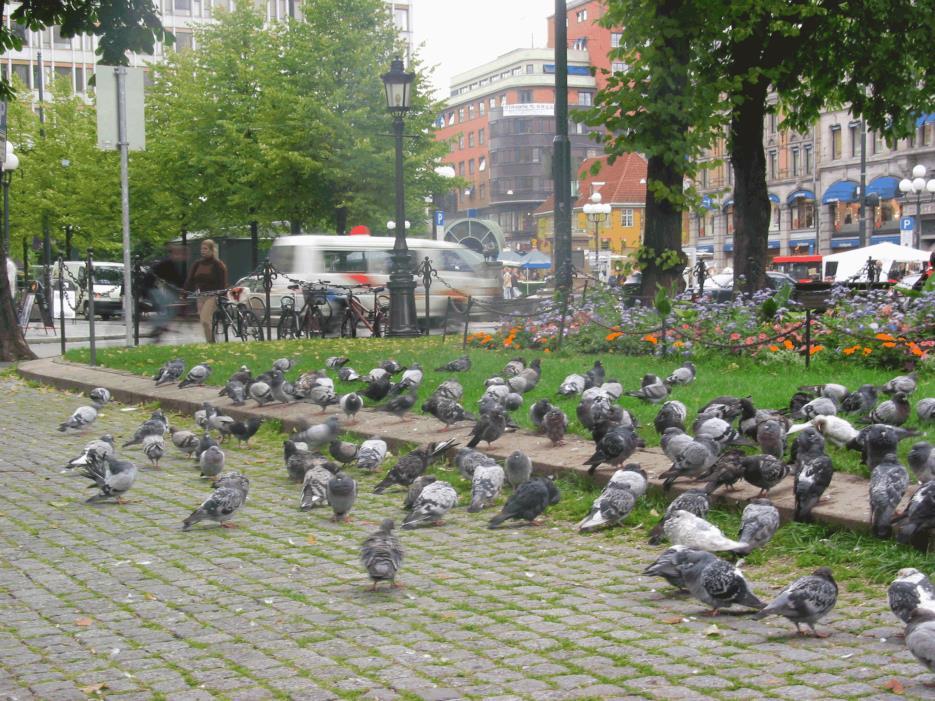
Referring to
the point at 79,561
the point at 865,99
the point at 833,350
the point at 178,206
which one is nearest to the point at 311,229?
the point at 178,206

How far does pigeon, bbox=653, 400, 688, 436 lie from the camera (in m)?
8.57

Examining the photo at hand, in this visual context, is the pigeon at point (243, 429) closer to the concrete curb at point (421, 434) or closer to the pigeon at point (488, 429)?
the concrete curb at point (421, 434)

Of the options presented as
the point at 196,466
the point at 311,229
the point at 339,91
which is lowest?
the point at 196,466

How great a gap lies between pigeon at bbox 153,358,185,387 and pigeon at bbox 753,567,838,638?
33.8 feet

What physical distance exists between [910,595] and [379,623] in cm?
222

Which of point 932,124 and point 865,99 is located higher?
point 932,124

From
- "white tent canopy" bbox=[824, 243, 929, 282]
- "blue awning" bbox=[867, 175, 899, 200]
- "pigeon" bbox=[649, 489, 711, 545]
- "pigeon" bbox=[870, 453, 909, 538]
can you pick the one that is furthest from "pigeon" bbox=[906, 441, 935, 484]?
"blue awning" bbox=[867, 175, 899, 200]

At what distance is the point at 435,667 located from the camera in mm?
4566

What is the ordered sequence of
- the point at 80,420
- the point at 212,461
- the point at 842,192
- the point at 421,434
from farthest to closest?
the point at 842,192
the point at 80,420
the point at 421,434
the point at 212,461

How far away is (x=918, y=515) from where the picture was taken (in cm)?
570

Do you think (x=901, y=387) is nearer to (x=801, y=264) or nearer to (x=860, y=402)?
(x=860, y=402)

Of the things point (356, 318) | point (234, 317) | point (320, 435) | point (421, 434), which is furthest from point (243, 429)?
point (356, 318)

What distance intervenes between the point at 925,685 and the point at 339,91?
4093cm

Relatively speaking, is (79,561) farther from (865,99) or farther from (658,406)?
(865,99)
